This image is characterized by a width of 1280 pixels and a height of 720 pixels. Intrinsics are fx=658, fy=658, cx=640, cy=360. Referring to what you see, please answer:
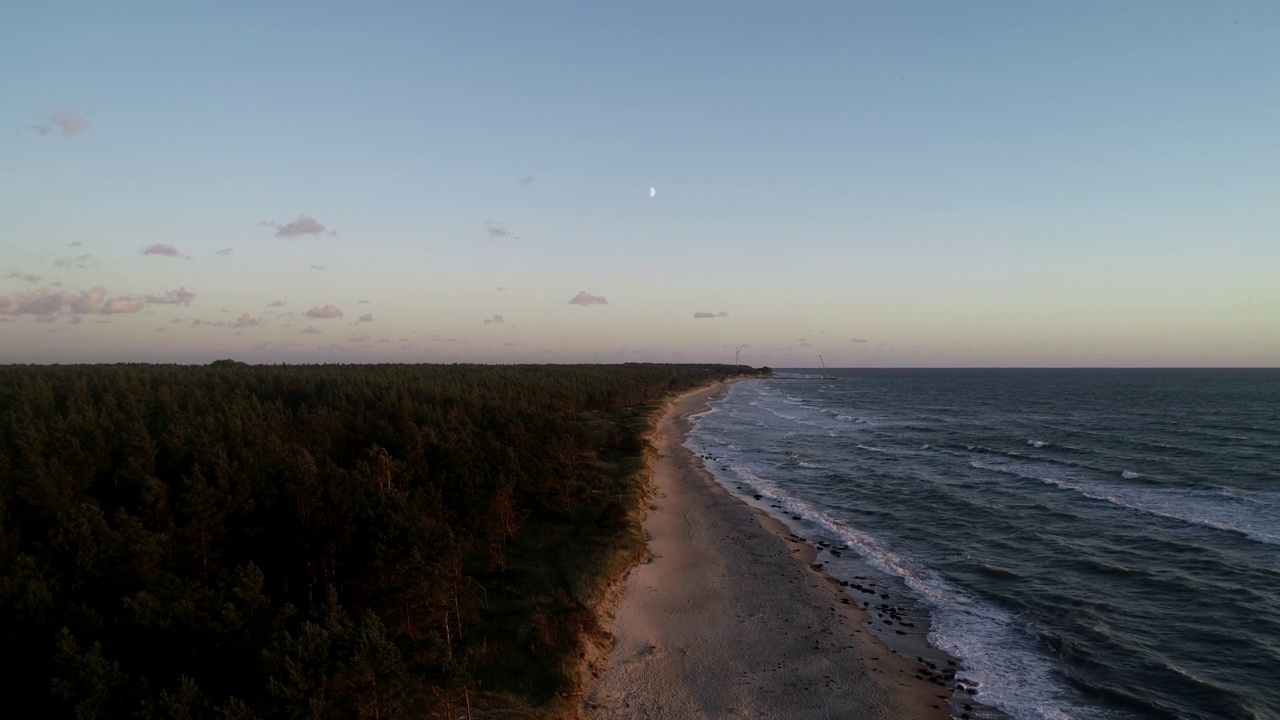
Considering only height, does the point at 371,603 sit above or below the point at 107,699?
below

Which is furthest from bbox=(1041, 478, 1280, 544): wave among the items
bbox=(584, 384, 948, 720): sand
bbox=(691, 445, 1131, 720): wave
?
bbox=(584, 384, 948, 720): sand

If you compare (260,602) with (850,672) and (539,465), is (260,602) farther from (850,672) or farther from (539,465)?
(539,465)

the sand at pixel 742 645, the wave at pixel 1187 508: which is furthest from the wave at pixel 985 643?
the wave at pixel 1187 508

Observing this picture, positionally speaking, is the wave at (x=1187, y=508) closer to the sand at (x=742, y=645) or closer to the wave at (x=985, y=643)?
the wave at (x=985, y=643)

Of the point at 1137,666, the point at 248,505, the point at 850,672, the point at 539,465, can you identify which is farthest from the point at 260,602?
the point at 1137,666

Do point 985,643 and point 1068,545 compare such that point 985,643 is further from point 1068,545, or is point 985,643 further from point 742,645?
point 1068,545

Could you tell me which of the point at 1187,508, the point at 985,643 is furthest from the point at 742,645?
the point at 1187,508

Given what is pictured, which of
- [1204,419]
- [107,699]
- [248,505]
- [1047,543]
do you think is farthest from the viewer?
[1204,419]
